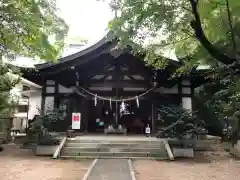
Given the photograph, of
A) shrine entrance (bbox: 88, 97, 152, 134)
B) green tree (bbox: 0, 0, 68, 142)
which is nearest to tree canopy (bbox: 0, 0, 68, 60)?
green tree (bbox: 0, 0, 68, 142)

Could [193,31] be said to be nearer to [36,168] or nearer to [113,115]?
[36,168]

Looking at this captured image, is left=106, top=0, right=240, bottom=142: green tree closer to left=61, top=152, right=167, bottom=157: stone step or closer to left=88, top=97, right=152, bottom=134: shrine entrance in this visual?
left=61, top=152, right=167, bottom=157: stone step

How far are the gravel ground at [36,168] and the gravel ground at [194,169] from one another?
6.71 feet

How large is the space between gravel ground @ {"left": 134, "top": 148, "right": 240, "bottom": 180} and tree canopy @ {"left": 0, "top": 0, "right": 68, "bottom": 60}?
4859 mm

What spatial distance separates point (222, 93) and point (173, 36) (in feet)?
8.67

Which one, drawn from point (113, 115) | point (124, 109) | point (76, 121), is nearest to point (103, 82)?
point (76, 121)

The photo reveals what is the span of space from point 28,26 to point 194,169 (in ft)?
24.5

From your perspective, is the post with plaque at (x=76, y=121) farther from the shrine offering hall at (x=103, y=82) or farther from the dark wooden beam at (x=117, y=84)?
the dark wooden beam at (x=117, y=84)

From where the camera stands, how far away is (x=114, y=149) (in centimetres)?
1270

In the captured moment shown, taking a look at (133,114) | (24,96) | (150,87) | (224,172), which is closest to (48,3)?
(224,172)

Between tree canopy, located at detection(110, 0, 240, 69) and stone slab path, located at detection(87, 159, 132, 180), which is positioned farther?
stone slab path, located at detection(87, 159, 132, 180)

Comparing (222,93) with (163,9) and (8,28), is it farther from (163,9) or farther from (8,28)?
(8,28)

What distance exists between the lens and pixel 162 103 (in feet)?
54.1

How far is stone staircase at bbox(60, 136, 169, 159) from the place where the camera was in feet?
39.6
